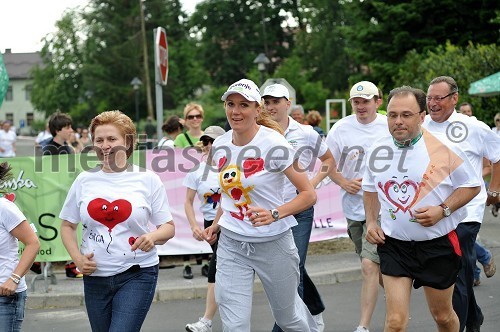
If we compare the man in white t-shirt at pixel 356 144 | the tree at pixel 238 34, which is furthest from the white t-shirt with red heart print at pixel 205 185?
the tree at pixel 238 34

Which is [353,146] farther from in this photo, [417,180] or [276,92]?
[417,180]

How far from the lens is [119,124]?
500cm

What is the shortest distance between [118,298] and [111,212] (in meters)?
0.48

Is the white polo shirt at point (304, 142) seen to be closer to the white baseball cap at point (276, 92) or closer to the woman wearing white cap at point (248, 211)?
the white baseball cap at point (276, 92)

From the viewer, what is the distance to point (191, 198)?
780cm

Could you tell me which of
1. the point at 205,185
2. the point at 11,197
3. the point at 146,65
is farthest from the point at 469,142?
the point at 146,65

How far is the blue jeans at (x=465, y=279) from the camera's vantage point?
6262mm

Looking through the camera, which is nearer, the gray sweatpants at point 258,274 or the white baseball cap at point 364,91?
the gray sweatpants at point 258,274

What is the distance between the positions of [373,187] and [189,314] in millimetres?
3526

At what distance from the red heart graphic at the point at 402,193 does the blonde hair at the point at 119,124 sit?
160 cm

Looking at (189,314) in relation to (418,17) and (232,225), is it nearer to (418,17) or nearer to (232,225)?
(232,225)

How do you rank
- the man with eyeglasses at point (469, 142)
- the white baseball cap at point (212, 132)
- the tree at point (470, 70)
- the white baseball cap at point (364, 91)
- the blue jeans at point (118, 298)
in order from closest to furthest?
1. the blue jeans at point (118, 298)
2. the man with eyeglasses at point (469, 142)
3. the white baseball cap at point (364, 91)
4. the white baseball cap at point (212, 132)
5. the tree at point (470, 70)

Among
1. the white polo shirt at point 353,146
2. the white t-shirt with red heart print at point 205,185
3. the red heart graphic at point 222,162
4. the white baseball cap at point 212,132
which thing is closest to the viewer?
the red heart graphic at point 222,162

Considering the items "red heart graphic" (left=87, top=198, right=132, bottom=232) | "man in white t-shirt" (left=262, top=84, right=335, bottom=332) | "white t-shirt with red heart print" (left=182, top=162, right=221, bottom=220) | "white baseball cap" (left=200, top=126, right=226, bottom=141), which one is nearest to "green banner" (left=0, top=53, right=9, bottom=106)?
"white t-shirt with red heart print" (left=182, top=162, right=221, bottom=220)
